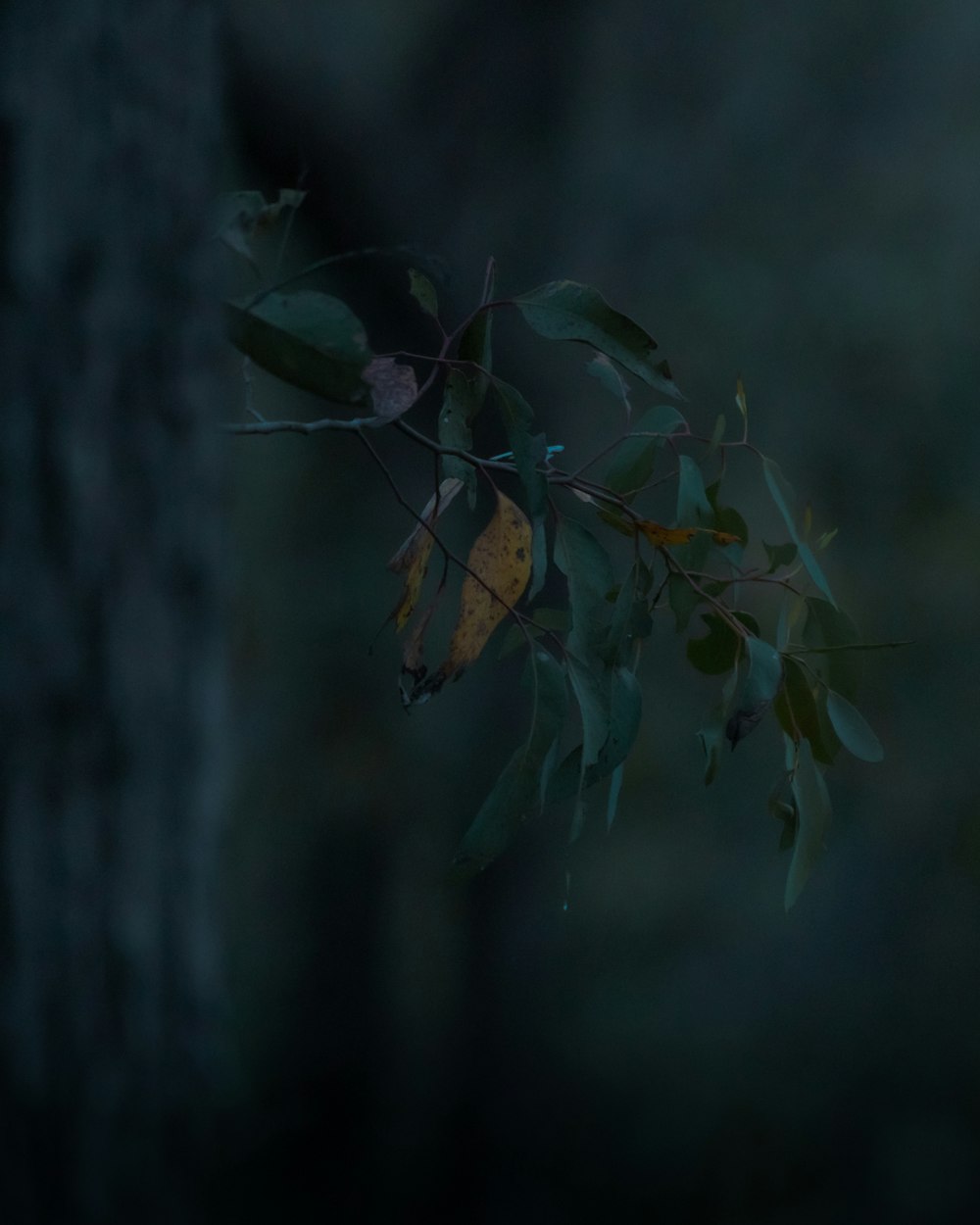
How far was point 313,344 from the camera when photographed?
0.65 meters

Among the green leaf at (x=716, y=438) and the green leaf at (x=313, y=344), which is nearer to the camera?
the green leaf at (x=313, y=344)

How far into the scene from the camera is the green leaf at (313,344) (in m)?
0.65

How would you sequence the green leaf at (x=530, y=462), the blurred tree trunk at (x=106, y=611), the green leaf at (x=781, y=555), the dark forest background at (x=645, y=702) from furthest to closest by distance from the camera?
the dark forest background at (x=645, y=702), the green leaf at (x=781, y=555), the green leaf at (x=530, y=462), the blurred tree trunk at (x=106, y=611)

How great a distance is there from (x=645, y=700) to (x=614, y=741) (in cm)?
349

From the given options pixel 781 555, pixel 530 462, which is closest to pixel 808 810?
pixel 781 555

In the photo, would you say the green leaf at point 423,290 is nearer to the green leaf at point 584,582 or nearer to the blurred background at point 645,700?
the green leaf at point 584,582

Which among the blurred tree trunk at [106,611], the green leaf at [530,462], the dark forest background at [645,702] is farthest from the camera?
the dark forest background at [645,702]

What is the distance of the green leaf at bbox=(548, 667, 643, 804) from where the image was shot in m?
0.80

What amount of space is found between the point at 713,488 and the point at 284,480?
343cm

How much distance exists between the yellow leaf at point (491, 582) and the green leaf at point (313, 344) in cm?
18

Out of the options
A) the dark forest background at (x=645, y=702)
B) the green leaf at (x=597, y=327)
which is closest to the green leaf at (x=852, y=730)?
the green leaf at (x=597, y=327)

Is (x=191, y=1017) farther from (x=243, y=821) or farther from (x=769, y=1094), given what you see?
(x=769, y=1094)

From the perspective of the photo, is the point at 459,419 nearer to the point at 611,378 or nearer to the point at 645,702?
the point at 611,378

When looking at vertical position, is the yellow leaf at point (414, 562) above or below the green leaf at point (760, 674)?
above
